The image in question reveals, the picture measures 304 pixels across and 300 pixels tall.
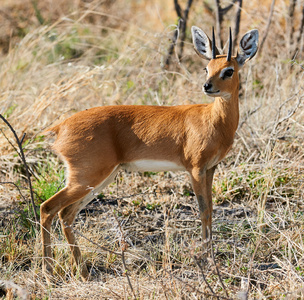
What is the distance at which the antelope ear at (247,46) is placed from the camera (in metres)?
4.72

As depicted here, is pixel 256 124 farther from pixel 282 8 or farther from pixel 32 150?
pixel 282 8

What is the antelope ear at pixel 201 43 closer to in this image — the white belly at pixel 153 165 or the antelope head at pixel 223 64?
the antelope head at pixel 223 64

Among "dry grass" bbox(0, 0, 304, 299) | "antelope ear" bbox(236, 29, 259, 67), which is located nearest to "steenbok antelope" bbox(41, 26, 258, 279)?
"antelope ear" bbox(236, 29, 259, 67)

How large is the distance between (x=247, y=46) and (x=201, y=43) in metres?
0.47

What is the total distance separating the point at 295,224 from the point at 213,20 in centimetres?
617

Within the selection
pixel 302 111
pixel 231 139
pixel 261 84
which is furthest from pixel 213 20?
pixel 231 139

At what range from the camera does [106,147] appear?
4.53 metres

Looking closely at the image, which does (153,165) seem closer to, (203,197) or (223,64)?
(203,197)

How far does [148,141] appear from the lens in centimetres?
473

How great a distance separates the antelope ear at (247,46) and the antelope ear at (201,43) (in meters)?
0.31

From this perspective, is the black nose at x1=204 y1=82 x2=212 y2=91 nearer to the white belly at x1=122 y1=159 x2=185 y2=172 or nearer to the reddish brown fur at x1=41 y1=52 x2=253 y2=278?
the reddish brown fur at x1=41 y1=52 x2=253 y2=278

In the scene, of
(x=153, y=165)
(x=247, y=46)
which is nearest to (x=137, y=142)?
(x=153, y=165)

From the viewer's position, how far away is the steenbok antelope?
4488mm

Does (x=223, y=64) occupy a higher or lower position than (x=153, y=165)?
higher
